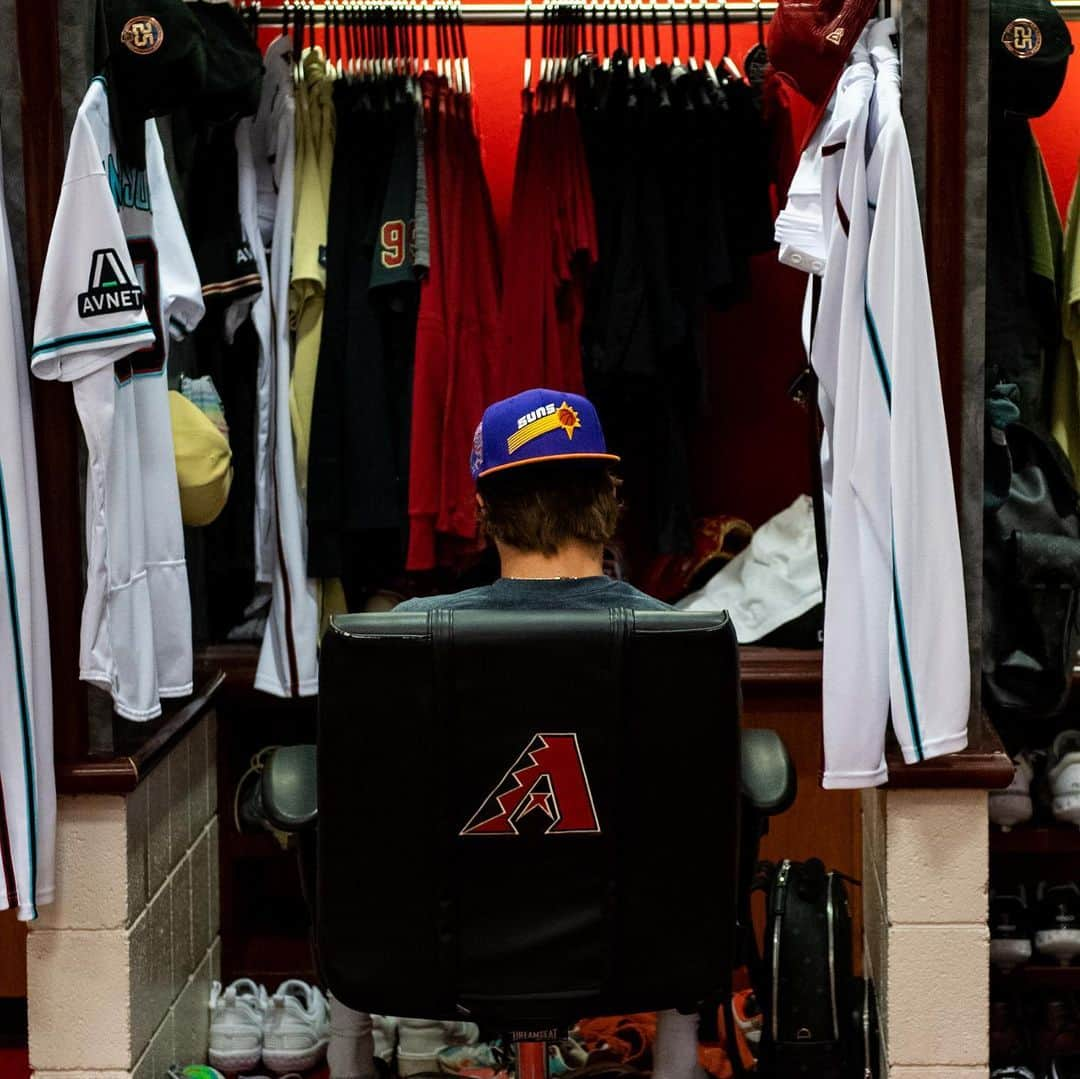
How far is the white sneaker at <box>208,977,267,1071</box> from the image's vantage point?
270cm

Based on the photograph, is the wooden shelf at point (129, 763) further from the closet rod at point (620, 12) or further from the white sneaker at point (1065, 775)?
the white sneaker at point (1065, 775)

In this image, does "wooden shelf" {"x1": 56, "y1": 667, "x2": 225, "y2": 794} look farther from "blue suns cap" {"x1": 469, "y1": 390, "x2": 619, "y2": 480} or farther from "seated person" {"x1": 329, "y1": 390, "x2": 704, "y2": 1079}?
"blue suns cap" {"x1": 469, "y1": 390, "x2": 619, "y2": 480}

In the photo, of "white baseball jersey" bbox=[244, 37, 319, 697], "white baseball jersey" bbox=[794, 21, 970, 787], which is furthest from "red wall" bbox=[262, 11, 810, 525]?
"white baseball jersey" bbox=[794, 21, 970, 787]

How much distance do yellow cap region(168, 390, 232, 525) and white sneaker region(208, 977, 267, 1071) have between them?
96 cm

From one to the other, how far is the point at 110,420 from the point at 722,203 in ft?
4.65

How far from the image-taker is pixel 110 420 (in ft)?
6.72

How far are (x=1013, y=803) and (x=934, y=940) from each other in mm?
687

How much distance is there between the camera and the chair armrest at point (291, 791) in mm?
1767

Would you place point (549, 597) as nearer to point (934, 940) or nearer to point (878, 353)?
point (878, 353)

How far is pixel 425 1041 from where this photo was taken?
270cm

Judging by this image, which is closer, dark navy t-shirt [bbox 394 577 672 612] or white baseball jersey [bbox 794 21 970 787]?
dark navy t-shirt [bbox 394 577 672 612]

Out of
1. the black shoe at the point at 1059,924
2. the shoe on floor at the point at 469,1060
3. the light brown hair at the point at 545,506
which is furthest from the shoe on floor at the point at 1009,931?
the light brown hair at the point at 545,506

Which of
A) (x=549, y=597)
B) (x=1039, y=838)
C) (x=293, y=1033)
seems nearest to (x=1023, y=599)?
(x=1039, y=838)

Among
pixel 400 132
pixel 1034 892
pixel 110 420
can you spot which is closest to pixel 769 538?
pixel 1034 892
